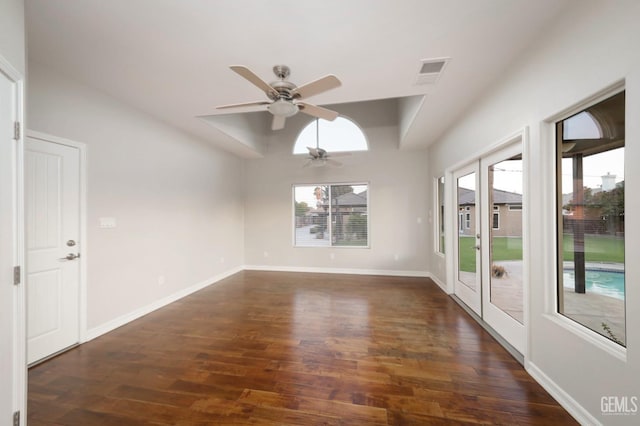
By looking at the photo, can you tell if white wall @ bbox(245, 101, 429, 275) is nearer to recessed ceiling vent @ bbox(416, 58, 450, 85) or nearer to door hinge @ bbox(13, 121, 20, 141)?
recessed ceiling vent @ bbox(416, 58, 450, 85)

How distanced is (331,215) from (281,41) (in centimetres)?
424

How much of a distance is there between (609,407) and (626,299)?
2.16 feet

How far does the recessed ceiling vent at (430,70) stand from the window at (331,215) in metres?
3.23

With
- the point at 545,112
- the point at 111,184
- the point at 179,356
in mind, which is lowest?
the point at 179,356

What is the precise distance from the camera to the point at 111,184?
121 inches

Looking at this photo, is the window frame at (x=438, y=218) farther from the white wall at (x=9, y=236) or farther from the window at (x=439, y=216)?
the white wall at (x=9, y=236)

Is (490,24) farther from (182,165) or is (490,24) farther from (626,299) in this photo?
(182,165)

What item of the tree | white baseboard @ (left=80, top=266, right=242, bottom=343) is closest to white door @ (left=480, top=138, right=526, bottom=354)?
the tree

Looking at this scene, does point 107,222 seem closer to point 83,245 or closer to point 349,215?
point 83,245

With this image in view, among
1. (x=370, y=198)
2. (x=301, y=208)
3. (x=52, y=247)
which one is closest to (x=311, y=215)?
(x=301, y=208)

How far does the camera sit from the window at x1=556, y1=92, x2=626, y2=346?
1521 millimetres

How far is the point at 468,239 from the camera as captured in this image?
3.54m

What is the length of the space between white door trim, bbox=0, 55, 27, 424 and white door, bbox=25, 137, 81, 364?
1.23 metres

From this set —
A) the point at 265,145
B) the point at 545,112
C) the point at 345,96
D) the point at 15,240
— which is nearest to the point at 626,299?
the point at 545,112
